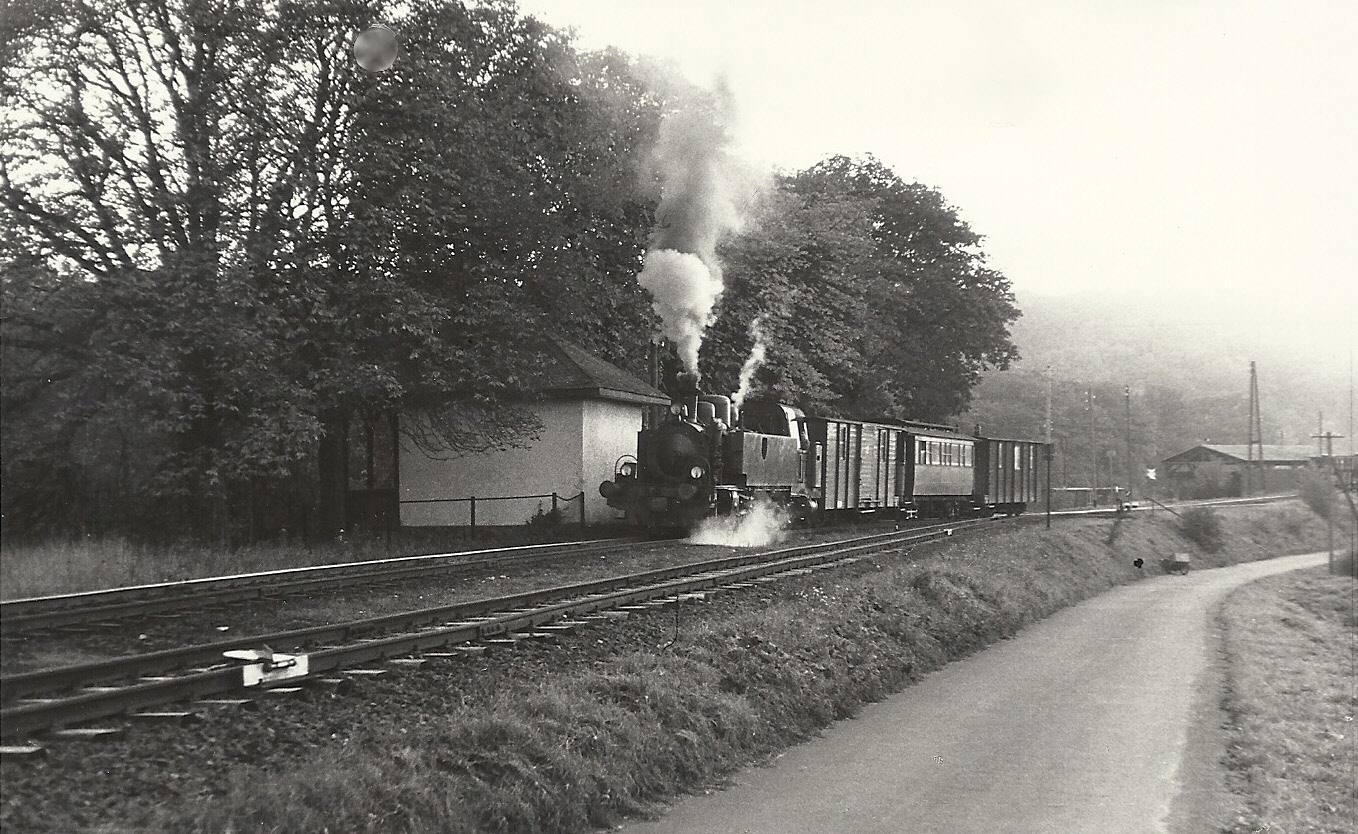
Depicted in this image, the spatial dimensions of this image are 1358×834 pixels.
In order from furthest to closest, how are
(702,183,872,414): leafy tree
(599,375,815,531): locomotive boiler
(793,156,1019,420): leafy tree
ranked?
(793,156,1019,420): leafy tree < (702,183,872,414): leafy tree < (599,375,815,531): locomotive boiler

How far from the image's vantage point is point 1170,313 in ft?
605

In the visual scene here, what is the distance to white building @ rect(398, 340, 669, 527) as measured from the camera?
987 inches

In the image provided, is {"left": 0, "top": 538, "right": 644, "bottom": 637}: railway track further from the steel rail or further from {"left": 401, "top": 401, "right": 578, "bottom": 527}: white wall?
{"left": 401, "top": 401, "right": 578, "bottom": 527}: white wall

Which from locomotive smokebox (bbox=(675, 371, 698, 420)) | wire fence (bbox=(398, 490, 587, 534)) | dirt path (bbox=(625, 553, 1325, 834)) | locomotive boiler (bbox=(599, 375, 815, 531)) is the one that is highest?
locomotive smokebox (bbox=(675, 371, 698, 420))

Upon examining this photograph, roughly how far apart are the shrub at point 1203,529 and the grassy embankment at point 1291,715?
1431 cm

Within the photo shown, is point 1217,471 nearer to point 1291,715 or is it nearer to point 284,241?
point 1291,715

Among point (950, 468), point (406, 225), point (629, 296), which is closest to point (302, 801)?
point (406, 225)

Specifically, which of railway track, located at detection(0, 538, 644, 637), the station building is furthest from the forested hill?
railway track, located at detection(0, 538, 644, 637)

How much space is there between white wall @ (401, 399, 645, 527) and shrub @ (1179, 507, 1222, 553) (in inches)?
983

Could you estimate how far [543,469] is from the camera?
25.3 metres

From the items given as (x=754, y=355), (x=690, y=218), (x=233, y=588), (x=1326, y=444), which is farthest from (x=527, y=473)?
(x=1326, y=444)

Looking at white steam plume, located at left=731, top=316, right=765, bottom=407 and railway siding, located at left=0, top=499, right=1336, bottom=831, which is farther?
white steam plume, located at left=731, top=316, right=765, bottom=407

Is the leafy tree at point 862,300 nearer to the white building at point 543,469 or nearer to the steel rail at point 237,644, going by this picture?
the white building at point 543,469

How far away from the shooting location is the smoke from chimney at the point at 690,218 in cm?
2242
